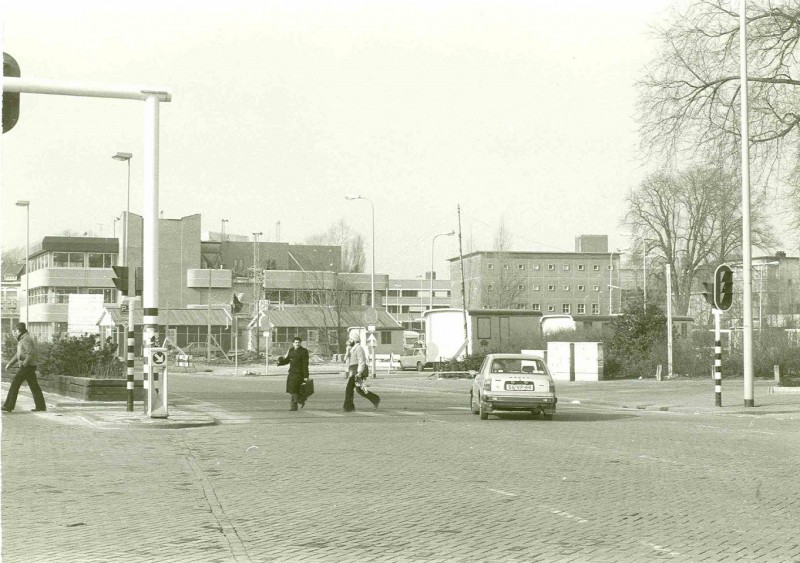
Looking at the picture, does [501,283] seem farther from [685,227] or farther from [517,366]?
[517,366]

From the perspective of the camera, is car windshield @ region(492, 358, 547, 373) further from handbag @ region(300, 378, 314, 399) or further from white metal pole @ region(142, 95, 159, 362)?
white metal pole @ region(142, 95, 159, 362)

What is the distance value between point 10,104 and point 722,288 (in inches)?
850

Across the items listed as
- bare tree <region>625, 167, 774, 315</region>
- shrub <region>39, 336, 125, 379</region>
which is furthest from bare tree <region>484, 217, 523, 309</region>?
shrub <region>39, 336, 125, 379</region>

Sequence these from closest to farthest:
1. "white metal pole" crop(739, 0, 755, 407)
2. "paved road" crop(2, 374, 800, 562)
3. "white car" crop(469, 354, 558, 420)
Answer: "paved road" crop(2, 374, 800, 562) < "white car" crop(469, 354, 558, 420) < "white metal pole" crop(739, 0, 755, 407)

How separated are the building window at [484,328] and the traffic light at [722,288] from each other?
1081 inches

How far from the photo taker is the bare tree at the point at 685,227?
66875mm

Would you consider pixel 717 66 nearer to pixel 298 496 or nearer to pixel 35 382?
pixel 35 382

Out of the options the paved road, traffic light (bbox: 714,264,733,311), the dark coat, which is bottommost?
the paved road

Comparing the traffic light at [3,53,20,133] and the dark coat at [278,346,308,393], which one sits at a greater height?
the traffic light at [3,53,20,133]

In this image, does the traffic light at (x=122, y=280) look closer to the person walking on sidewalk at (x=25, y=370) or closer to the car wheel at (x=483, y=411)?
the person walking on sidewalk at (x=25, y=370)

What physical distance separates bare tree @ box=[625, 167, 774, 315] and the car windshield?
46.3m

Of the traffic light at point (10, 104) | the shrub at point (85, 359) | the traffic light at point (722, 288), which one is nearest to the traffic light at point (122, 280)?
the shrub at point (85, 359)

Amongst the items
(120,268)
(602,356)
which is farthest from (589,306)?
(120,268)

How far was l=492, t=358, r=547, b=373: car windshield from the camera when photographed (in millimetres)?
21359
